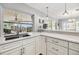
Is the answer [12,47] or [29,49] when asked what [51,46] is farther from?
[12,47]

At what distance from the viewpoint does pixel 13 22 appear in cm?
252

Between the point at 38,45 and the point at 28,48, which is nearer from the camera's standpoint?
the point at 28,48

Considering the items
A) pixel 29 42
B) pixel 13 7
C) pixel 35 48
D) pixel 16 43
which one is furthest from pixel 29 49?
pixel 13 7

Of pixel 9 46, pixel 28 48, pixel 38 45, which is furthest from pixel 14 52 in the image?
pixel 38 45

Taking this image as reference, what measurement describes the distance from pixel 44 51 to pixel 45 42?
30 cm

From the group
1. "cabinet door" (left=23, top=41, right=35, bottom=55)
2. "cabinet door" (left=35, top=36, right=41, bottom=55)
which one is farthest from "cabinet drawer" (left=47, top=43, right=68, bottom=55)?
"cabinet door" (left=23, top=41, right=35, bottom=55)

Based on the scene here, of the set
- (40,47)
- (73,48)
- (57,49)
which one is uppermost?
(73,48)

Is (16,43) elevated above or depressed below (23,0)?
below

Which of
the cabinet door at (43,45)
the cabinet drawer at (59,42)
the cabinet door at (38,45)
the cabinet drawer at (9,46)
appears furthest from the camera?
the cabinet door at (43,45)

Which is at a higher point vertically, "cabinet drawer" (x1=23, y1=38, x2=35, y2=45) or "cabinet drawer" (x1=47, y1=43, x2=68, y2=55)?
"cabinet drawer" (x1=23, y1=38, x2=35, y2=45)

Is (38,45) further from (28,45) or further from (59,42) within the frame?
(59,42)

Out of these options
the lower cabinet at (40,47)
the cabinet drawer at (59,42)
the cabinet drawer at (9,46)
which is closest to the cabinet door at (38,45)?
the lower cabinet at (40,47)

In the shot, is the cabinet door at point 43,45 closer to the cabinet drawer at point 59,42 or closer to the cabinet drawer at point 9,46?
the cabinet drawer at point 59,42

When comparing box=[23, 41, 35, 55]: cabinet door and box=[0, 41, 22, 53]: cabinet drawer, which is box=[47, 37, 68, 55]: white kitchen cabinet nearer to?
box=[23, 41, 35, 55]: cabinet door
